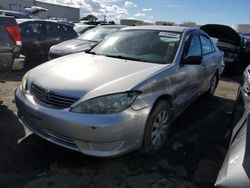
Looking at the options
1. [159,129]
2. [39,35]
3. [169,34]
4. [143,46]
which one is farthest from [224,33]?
[159,129]

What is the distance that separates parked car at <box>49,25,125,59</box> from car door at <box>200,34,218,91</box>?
2.65m

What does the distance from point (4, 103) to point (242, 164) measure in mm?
4384

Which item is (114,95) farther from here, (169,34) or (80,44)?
(80,44)

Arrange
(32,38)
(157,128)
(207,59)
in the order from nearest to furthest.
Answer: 1. (157,128)
2. (207,59)
3. (32,38)

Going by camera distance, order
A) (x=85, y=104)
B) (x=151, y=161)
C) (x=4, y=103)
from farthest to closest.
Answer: (x=4, y=103) → (x=151, y=161) → (x=85, y=104)

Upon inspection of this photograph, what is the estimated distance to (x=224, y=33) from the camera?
33.3 feet

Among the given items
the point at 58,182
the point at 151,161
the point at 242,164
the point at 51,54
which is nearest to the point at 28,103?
the point at 58,182

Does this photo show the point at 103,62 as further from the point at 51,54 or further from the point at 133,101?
the point at 51,54

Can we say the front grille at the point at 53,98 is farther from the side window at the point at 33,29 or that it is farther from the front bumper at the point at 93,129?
the side window at the point at 33,29

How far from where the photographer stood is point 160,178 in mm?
2969

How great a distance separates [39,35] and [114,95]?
727 cm

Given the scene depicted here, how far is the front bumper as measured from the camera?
8.84 feet

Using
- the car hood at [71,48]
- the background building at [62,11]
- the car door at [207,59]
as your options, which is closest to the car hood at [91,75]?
the car door at [207,59]

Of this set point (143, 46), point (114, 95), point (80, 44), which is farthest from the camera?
point (80, 44)
